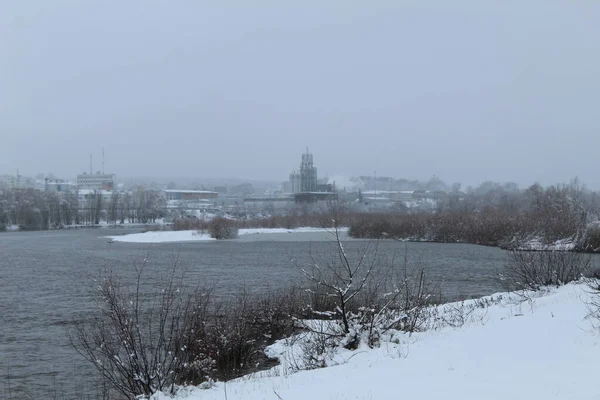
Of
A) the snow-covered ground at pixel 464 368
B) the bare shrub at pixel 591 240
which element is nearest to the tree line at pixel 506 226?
the bare shrub at pixel 591 240

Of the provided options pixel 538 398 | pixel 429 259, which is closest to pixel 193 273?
pixel 429 259

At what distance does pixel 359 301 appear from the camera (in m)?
16.6

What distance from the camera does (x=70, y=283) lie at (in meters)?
28.8

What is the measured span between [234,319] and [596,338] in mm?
7855

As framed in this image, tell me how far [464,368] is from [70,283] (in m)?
24.1

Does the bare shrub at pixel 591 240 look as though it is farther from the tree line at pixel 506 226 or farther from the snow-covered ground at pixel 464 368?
the snow-covered ground at pixel 464 368

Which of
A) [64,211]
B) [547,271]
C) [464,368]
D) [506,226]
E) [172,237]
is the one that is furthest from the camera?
[64,211]

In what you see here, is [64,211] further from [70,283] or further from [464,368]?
[464,368]

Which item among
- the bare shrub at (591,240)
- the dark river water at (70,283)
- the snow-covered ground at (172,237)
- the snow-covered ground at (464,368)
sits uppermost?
the snow-covered ground at (464,368)

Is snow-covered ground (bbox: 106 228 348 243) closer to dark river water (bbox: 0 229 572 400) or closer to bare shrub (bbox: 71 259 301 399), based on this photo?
dark river water (bbox: 0 229 572 400)

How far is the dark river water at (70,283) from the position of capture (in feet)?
45.9

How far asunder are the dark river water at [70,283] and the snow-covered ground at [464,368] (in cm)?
522

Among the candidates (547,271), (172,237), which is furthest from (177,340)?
(172,237)

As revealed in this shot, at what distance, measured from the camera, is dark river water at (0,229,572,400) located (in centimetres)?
1400
